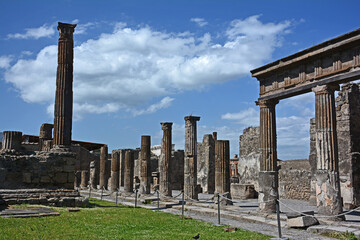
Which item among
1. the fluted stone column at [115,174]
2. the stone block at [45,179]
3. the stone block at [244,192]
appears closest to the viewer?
the stone block at [45,179]

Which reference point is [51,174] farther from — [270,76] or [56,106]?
[270,76]

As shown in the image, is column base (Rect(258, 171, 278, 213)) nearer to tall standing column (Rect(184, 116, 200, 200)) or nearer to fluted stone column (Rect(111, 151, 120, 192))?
tall standing column (Rect(184, 116, 200, 200))

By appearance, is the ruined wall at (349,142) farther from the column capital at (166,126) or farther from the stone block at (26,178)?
the stone block at (26,178)

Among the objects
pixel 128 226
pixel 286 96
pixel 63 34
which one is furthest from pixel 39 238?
pixel 63 34

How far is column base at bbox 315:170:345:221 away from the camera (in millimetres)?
10008

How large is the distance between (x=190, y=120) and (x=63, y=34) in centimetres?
742

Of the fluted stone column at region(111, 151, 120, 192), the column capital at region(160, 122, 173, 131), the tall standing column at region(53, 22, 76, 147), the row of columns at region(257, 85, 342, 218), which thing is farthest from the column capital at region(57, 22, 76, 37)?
the fluted stone column at region(111, 151, 120, 192)

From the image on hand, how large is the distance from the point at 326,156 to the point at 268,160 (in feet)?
7.15

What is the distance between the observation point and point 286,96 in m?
12.1

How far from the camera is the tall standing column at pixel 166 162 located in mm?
19531

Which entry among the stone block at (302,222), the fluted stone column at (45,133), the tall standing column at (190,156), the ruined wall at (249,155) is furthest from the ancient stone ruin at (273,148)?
the fluted stone column at (45,133)

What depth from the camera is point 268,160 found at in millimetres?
12102

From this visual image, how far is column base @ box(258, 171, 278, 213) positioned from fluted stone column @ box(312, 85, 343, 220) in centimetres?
170

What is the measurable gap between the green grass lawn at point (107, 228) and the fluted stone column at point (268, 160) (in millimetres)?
2967
